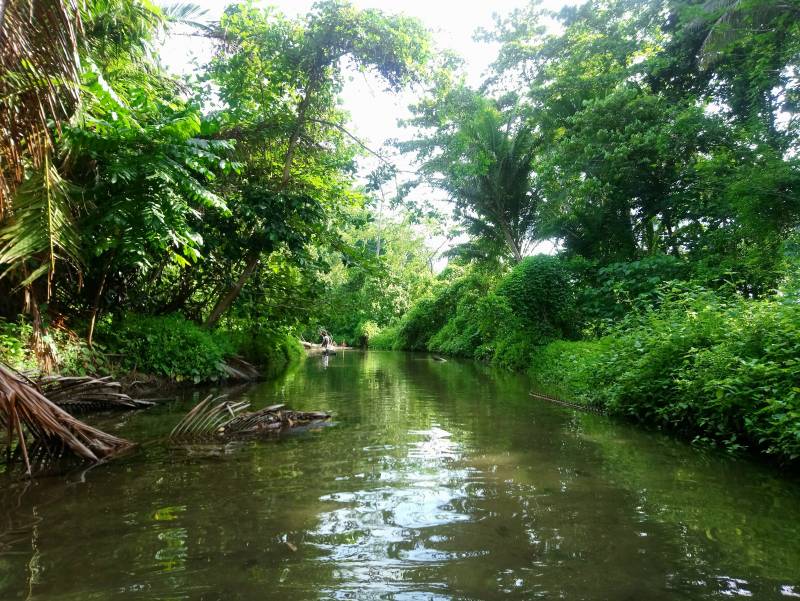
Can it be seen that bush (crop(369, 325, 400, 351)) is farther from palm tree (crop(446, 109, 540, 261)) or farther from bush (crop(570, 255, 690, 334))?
bush (crop(570, 255, 690, 334))

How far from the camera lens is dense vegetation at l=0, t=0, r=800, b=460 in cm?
554

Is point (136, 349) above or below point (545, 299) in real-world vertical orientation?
below

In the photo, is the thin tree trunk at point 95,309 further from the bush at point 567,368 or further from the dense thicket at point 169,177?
the bush at point 567,368

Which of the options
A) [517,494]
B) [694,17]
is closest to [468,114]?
[694,17]

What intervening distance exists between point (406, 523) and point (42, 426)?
299 centimetres

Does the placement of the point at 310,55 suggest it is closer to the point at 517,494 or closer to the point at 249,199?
the point at 249,199

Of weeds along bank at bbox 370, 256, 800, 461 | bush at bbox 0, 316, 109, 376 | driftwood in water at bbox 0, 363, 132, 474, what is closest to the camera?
driftwood in water at bbox 0, 363, 132, 474

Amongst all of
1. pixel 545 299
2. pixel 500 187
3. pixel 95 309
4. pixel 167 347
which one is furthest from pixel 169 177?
pixel 500 187

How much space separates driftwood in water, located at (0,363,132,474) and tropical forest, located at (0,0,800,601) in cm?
4

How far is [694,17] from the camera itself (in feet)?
39.1

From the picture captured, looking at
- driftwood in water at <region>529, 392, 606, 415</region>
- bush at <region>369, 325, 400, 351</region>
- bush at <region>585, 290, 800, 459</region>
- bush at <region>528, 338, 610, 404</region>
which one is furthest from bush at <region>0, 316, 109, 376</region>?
bush at <region>369, 325, 400, 351</region>

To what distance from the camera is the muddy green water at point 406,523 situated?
2.44 metres

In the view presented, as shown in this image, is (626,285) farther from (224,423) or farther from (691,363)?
(224,423)

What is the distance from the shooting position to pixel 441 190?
806 inches
